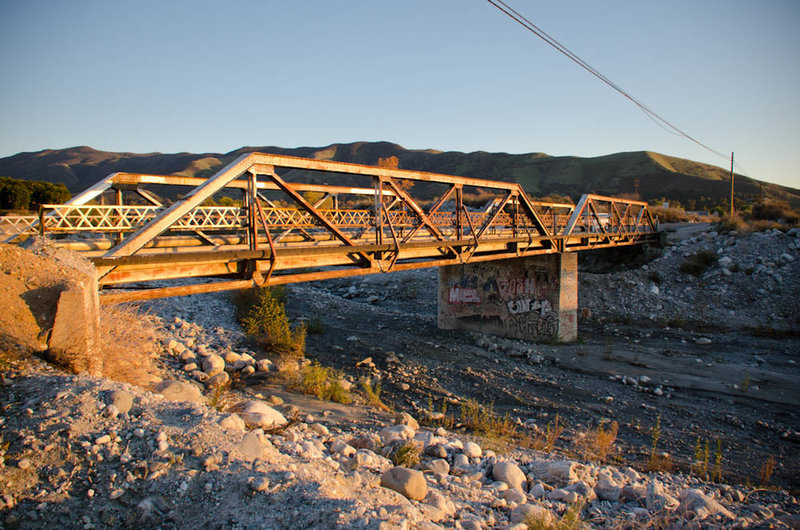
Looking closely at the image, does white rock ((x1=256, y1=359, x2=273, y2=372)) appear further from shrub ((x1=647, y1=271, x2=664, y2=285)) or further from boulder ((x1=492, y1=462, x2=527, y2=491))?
shrub ((x1=647, y1=271, x2=664, y2=285))

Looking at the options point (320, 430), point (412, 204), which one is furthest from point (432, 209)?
point (320, 430)

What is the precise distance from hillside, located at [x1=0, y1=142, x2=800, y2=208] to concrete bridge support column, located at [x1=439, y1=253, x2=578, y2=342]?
193 ft

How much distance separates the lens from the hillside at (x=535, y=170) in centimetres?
7388

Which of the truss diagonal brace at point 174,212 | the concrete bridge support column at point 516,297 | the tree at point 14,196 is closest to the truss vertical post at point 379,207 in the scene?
the truss diagonal brace at point 174,212

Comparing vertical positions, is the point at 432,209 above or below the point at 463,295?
above

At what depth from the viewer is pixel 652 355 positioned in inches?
621

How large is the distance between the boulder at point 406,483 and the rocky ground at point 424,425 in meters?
A: 0.02

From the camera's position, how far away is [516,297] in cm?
1759

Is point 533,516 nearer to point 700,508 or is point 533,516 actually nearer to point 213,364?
point 700,508

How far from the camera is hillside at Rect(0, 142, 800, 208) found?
242 ft

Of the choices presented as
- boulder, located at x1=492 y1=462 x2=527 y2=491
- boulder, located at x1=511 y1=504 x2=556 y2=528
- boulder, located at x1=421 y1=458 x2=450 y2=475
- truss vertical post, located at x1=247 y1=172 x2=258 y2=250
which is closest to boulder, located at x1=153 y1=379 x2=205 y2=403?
truss vertical post, located at x1=247 y1=172 x2=258 y2=250

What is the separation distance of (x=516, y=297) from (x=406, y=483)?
45.4 ft

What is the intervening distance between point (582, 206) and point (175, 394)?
52.5 ft

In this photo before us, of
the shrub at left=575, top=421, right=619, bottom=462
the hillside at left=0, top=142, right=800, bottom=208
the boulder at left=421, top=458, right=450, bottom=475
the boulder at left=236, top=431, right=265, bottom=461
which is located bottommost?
the shrub at left=575, top=421, right=619, bottom=462
